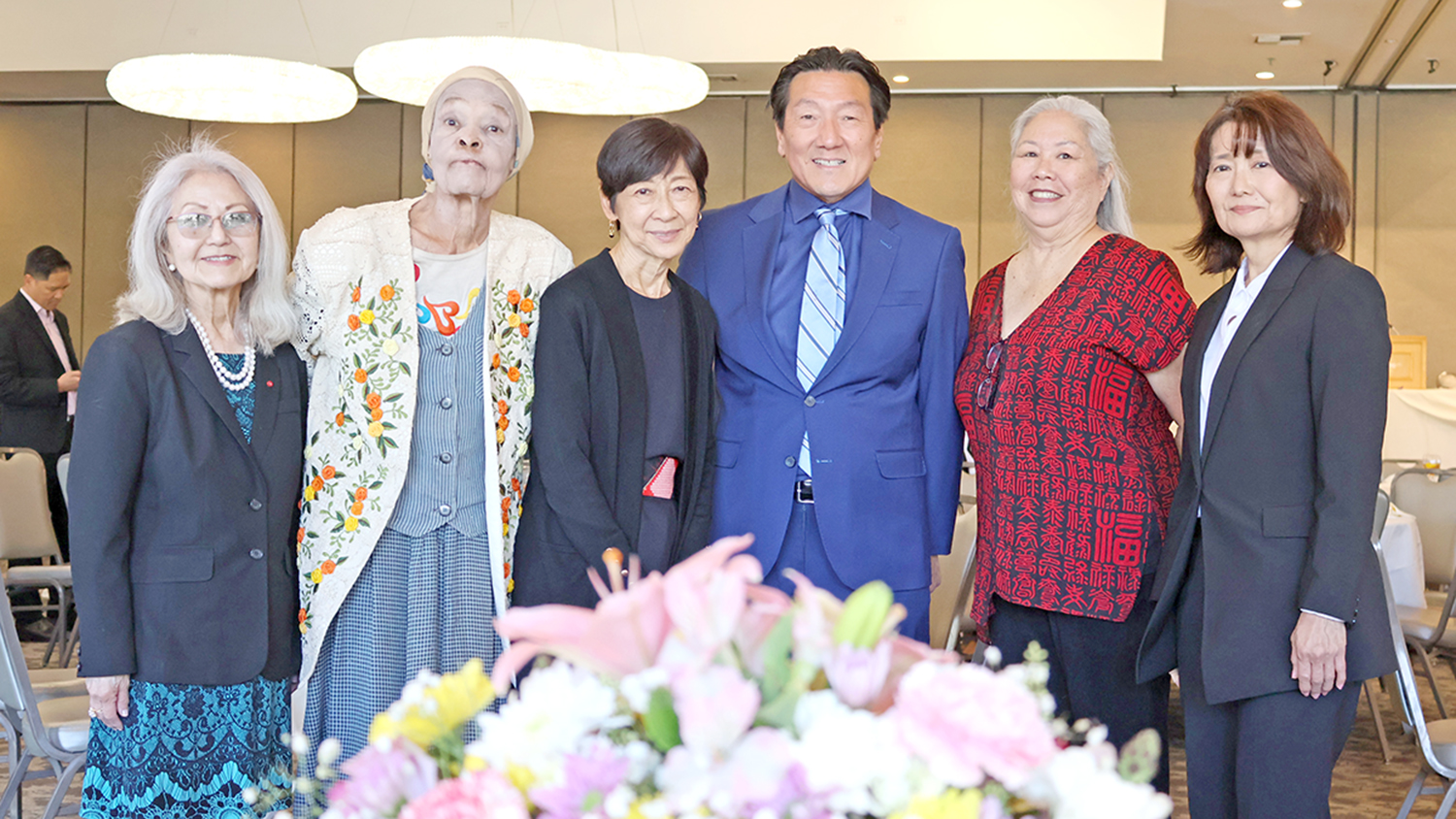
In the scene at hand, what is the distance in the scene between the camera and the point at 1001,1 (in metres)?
9.46

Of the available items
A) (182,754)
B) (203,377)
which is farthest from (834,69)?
(182,754)

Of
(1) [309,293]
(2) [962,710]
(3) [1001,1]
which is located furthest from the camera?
(3) [1001,1]

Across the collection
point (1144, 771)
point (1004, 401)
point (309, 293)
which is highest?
point (309, 293)

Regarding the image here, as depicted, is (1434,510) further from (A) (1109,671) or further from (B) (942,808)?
(B) (942,808)

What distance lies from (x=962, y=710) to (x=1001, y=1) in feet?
31.1

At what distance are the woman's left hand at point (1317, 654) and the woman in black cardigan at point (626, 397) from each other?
111 centimetres

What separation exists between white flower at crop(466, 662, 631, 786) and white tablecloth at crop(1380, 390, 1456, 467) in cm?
929

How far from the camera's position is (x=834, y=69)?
9.12 feet

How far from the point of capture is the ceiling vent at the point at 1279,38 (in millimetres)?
9797

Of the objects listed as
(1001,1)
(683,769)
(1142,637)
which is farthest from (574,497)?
(1001,1)

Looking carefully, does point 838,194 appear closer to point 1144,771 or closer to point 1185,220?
point 1144,771

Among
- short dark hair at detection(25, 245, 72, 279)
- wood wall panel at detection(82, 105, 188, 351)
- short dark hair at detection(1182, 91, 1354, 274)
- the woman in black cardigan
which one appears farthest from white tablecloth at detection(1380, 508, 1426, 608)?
wood wall panel at detection(82, 105, 188, 351)

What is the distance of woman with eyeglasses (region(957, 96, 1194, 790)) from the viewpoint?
97.7 inches

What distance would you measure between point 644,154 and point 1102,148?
989 millimetres
